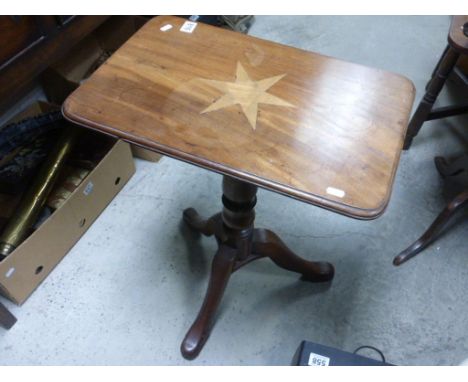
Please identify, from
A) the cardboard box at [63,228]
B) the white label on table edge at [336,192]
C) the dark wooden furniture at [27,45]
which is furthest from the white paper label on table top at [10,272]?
the white label on table edge at [336,192]

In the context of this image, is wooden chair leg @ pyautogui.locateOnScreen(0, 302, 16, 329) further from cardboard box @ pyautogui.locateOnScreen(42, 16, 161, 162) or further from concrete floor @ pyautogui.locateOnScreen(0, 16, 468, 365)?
cardboard box @ pyautogui.locateOnScreen(42, 16, 161, 162)

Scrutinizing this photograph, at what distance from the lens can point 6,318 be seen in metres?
1.08

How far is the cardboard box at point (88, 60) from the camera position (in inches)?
56.4

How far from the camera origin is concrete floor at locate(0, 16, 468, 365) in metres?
1.10

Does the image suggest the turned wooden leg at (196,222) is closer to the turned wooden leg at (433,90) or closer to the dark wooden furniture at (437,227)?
the dark wooden furniture at (437,227)

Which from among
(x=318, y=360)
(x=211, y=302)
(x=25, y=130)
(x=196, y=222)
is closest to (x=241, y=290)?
(x=211, y=302)

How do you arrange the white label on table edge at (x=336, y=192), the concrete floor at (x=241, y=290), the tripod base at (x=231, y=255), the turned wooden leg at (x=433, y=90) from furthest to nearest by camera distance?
the turned wooden leg at (x=433, y=90), the concrete floor at (x=241, y=290), the tripod base at (x=231, y=255), the white label on table edge at (x=336, y=192)

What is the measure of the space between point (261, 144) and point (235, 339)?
681mm

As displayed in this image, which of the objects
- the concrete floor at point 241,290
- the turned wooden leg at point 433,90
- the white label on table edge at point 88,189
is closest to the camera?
the concrete floor at point 241,290

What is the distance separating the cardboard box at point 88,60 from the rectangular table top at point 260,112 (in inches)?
27.5

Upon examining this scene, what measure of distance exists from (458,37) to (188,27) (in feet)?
2.75

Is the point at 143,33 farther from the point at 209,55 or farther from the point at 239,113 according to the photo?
the point at 239,113

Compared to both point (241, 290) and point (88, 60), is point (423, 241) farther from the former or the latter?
point (88, 60)
